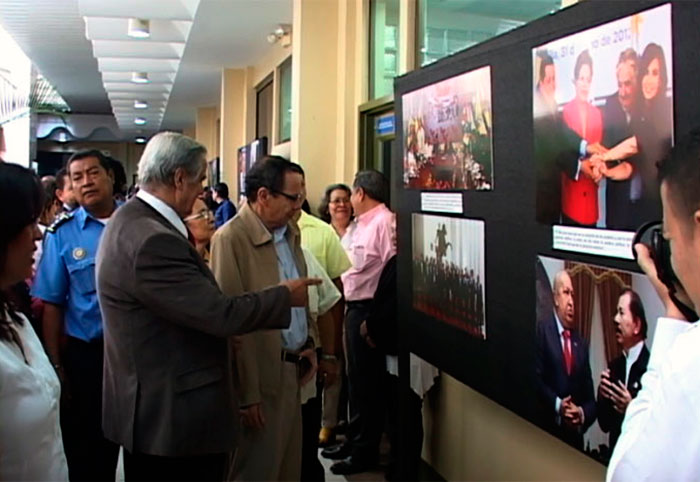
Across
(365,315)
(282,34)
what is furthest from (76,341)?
(282,34)

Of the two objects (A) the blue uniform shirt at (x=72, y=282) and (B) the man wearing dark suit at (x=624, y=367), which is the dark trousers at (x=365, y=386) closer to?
(A) the blue uniform shirt at (x=72, y=282)

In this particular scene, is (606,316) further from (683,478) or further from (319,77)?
(319,77)

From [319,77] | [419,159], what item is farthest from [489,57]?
[319,77]

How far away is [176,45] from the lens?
7672 millimetres

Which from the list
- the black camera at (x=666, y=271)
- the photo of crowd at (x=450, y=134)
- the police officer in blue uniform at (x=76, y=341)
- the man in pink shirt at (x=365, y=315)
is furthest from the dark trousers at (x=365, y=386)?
the black camera at (x=666, y=271)

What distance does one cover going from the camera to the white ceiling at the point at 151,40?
19.2 ft

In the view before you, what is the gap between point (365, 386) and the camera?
12.3ft

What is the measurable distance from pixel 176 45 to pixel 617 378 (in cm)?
700

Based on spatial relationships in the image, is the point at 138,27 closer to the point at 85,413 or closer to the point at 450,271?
the point at 85,413

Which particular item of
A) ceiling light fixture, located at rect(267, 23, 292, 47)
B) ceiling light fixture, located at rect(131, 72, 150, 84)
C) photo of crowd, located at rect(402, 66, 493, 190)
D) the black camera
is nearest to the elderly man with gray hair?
photo of crowd, located at rect(402, 66, 493, 190)

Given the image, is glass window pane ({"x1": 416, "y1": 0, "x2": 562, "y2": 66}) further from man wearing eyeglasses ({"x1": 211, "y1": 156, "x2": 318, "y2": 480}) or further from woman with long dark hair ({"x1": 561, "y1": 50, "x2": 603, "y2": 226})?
man wearing eyeglasses ({"x1": 211, "y1": 156, "x2": 318, "y2": 480})

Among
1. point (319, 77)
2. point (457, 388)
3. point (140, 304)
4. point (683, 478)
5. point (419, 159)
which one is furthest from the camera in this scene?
point (319, 77)

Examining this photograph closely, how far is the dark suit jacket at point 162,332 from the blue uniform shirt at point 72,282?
2.41 ft

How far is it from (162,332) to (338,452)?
2.27 m
